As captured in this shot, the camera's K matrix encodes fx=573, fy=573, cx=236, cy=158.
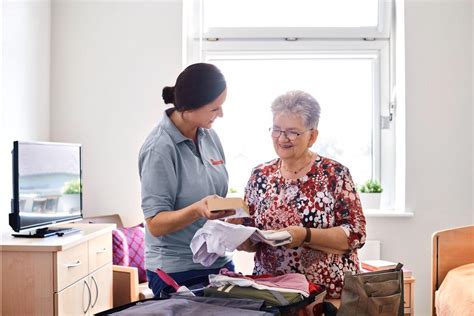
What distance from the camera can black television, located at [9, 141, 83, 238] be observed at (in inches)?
103

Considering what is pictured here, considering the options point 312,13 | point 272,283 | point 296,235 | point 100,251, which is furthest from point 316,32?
point 272,283

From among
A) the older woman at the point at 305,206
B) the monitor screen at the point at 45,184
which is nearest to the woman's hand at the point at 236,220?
the older woman at the point at 305,206

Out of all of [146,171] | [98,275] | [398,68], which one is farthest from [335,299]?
[398,68]

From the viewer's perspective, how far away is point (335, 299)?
5.74 ft

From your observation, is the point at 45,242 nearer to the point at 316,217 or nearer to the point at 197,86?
the point at 197,86

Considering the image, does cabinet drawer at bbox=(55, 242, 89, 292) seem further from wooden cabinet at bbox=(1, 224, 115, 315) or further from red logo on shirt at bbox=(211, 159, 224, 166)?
red logo on shirt at bbox=(211, 159, 224, 166)

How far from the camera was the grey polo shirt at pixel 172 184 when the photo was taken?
1.75 m

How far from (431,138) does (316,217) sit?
2.28 meters

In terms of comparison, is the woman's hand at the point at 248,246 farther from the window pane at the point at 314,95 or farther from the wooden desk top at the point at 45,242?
the window pane at the point at 314,95

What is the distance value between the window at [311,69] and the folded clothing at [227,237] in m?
2.46

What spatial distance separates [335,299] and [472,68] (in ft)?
8.70

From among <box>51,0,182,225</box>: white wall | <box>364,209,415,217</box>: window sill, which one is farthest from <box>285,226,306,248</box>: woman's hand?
<box>51,0,182,225</box>: white wall

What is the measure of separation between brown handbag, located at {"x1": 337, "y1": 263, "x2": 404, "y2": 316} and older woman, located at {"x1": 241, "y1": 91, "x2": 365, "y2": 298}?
0.58ft

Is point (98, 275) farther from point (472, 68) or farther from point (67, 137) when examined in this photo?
point (472, 68)
